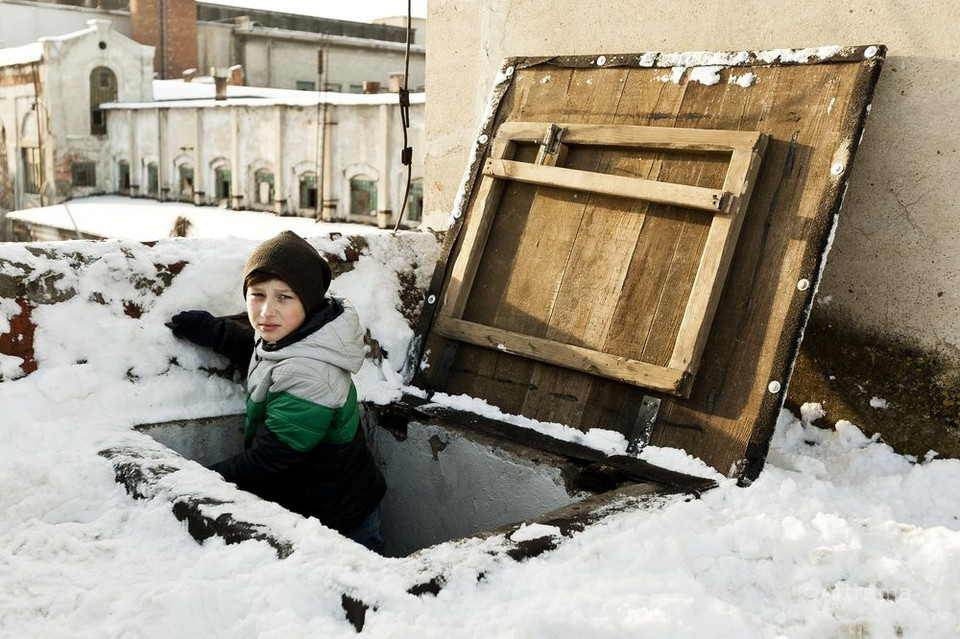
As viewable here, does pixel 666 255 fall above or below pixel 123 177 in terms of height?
above

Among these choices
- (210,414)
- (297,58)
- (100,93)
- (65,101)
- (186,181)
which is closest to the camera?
(210,414)

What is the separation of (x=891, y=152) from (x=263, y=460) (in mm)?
2345

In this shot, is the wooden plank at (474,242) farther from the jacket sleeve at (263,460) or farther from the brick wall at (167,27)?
the brick wall at (167,27)

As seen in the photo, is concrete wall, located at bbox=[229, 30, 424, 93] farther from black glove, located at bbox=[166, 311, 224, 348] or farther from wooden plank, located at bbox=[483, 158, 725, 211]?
black glove, located at bbox=[166, 311, 224, 348]

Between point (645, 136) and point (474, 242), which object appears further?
point (474, 242)

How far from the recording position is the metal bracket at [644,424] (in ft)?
9.71

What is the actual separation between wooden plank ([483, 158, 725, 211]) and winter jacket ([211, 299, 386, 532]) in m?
0.89

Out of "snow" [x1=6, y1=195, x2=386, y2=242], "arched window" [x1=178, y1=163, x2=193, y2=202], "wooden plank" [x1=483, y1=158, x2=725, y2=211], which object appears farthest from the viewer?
"arched window" [x1=178, y1=163, x2=193, y2=202]

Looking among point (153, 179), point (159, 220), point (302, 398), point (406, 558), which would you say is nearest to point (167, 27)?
point (153, 179)

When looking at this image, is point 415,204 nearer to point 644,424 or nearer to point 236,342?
point 236,342

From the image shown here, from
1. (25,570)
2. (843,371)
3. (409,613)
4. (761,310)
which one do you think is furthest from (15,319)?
(843,371)

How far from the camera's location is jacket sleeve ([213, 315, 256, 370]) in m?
3.17

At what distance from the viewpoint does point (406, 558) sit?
1.98m

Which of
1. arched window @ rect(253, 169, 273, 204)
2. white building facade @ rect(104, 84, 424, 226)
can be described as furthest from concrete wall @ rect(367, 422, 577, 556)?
arched window @ rect(253, 169, 273, 204)
